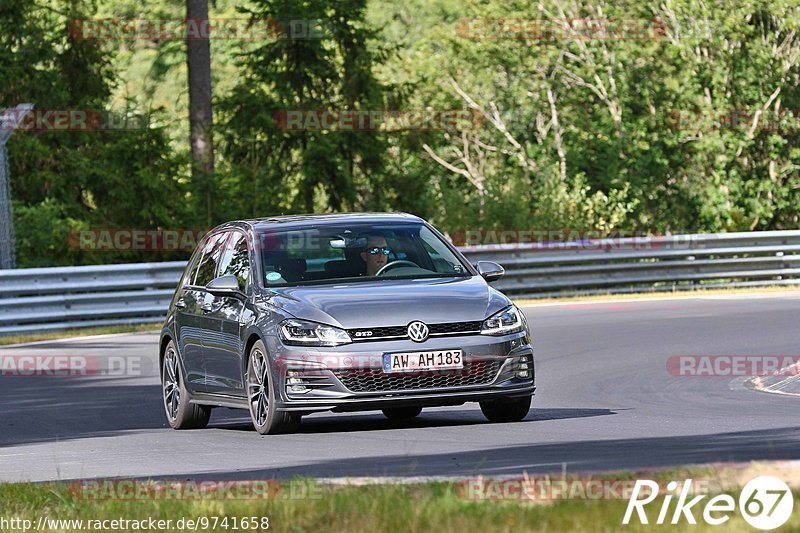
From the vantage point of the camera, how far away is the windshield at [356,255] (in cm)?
1287

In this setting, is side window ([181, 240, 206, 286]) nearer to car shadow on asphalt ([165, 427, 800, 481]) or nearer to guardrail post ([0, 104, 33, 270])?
car shadow on asphalt ([165, 427, 800, 481])

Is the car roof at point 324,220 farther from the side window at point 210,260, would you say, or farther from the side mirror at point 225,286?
the side mirror at point 225,286

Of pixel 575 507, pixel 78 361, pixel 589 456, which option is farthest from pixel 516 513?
pixel 78 361

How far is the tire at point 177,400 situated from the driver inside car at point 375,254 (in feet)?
6.11

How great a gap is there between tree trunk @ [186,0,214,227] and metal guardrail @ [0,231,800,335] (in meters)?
7.96

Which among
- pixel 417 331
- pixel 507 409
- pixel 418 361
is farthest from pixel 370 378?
pixel 507 409

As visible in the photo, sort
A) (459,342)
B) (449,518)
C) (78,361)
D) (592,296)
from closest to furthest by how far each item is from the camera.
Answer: (449,518) < (459,342) < (78,361) < (592,296)

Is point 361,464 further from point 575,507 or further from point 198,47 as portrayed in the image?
point 198,47

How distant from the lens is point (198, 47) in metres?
36.7

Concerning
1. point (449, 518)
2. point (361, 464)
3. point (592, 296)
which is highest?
point (449, 518)

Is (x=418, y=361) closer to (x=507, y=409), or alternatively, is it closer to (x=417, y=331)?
(x=417, y=331)

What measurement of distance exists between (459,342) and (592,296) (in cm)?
1788

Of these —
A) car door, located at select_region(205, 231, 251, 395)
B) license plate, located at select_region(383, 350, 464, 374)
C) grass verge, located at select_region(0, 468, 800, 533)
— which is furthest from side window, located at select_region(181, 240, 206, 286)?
grass verge, located at select_region(0, 468, 800, 533)

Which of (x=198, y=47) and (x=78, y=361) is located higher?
(x=198, y=47)
